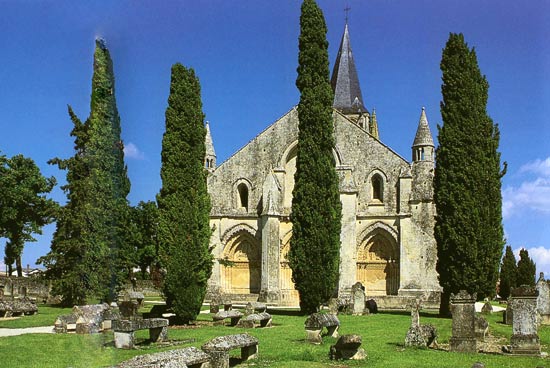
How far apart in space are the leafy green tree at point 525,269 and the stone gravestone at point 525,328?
37.2 metres

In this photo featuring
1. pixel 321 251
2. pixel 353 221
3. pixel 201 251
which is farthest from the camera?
pixel 353 221

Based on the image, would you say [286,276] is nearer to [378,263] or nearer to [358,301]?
[378,263]

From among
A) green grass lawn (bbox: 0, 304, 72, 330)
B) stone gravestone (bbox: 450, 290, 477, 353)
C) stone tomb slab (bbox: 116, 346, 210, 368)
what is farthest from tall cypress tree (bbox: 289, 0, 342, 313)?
stone tomb slab (bbox: 116, 346, 210, 368)

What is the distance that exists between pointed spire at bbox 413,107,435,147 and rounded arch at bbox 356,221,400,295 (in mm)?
5390

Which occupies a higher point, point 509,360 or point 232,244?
point 232,244

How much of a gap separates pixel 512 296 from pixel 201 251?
11.1 m

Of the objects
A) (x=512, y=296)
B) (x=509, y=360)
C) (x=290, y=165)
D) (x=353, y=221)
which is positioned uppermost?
(x=290, y=165)

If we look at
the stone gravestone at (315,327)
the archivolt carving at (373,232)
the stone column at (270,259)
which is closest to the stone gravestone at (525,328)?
the stone gravestone at (315,327)

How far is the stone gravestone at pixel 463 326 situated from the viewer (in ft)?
49.5

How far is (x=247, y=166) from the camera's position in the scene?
132 feet

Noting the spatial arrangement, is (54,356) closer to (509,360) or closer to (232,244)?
(509,360)

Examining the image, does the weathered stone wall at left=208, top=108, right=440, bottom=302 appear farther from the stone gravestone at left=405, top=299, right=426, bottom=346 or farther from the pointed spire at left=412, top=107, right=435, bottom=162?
the stone gravestone at left=405, top=299, right=426, bottom=346

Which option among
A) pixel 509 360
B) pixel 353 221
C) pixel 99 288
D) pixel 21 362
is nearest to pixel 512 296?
pixel 509 360

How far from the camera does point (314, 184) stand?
27.7 metres
